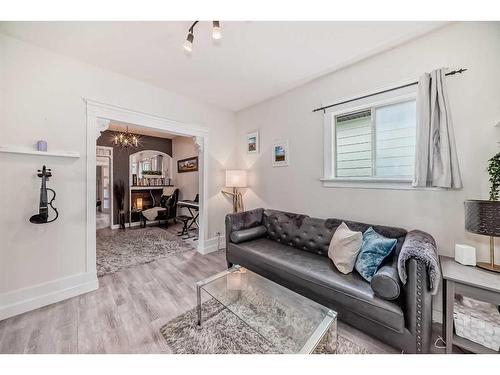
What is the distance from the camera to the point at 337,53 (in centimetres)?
212

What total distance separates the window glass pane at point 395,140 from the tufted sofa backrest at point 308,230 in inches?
25.1

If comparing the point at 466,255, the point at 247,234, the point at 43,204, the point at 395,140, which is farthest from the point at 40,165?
the point at 466,255

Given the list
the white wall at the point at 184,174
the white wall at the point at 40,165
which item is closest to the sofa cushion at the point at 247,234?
the white wall at the point at 40,165

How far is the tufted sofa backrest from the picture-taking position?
199 centimetres

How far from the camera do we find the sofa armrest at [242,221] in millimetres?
2682

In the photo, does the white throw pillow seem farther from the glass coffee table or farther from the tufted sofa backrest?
the glass coffee table

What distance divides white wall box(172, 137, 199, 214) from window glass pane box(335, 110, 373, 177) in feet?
13.3

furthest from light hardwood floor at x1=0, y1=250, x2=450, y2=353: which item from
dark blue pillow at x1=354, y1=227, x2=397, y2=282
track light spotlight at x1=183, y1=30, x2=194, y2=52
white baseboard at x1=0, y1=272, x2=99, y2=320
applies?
track light spotlight at x1=183, y1=30, x2=194, y2=52

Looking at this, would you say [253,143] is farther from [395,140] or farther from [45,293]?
[45,293]

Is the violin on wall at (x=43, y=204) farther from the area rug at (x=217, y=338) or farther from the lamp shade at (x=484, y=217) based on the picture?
the lamp shade at (x=484, y=217)

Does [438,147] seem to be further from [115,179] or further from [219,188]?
[115,179]

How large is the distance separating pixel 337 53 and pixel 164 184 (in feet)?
18.8

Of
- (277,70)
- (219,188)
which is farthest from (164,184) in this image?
(277,70)

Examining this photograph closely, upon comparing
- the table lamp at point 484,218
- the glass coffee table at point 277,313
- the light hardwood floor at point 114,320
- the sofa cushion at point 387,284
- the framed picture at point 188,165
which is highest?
the framed picture at point 188,165
